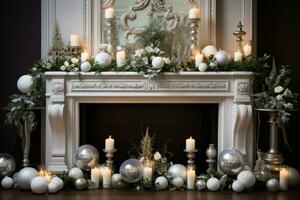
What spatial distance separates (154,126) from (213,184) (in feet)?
3.01

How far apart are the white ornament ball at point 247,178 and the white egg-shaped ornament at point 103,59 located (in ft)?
5.49

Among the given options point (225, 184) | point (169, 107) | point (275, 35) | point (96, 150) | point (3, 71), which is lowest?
point (225, 184)

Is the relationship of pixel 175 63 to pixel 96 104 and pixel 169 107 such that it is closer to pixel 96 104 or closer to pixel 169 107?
pixel 169 107

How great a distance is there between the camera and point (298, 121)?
14.2 feet

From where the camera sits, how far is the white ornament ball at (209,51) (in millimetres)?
3943

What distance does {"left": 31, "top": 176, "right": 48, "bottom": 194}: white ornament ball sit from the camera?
3.54 metres

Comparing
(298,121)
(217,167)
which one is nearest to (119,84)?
(217,167)

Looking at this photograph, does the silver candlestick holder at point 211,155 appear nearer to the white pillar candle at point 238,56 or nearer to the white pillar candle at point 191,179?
the white pillar candle at point 191,179

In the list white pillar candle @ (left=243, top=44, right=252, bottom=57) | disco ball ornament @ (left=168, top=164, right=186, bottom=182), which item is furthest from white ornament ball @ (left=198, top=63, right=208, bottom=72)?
disco ball ornament @ (left=168, top=164, right=186, bottom=182)

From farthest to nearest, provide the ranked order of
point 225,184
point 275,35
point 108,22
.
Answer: point 275,35 → point 108,22 → point 225,184

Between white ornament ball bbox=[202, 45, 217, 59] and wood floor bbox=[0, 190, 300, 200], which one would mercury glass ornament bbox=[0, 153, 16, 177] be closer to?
wood floor bbox=[0, 190, 300, 200]

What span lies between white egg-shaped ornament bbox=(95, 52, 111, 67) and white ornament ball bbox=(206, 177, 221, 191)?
1.50 metres

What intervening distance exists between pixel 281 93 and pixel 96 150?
1.93 meters

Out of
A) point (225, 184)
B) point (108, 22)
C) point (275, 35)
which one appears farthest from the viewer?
point (275, 35)
